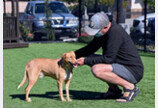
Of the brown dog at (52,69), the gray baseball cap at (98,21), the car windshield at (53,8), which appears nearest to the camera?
the gray baseball cap at (98,21)

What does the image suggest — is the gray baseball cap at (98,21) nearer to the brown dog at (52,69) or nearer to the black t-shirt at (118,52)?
the black t-shirt at (118,52)

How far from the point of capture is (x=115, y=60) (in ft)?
20.0

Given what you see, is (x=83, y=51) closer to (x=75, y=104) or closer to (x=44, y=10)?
(x=75, y=104)

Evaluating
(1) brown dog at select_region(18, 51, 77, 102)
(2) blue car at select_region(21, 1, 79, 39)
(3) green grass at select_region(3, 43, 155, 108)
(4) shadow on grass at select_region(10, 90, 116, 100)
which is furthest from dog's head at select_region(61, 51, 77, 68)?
(2) blue car at select_region(21, 1, 79, 39)

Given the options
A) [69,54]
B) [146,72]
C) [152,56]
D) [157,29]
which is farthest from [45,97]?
[157,29]

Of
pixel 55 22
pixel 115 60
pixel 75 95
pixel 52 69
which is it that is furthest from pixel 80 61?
pixel 55 22

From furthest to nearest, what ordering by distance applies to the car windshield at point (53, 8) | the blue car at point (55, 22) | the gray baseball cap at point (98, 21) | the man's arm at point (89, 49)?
the car windshield at point (53, 8)
the blue car at point (55, 22)
the man's arm at point (89, 49)
the gray baseball cap at point (98, 21)

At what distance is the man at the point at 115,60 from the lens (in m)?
5.89

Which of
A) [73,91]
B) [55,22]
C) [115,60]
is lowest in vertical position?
[73,91]

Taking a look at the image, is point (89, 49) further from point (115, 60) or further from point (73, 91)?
point (73, 91)

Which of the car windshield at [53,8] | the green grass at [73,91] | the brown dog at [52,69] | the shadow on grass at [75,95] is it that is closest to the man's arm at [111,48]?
the brown dog at [52,69]

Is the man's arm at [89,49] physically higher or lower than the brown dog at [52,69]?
higher

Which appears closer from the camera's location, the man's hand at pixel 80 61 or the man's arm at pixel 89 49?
the man's hand at pixel 80 61

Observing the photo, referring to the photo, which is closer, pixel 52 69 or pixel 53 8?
pixel 52 69
